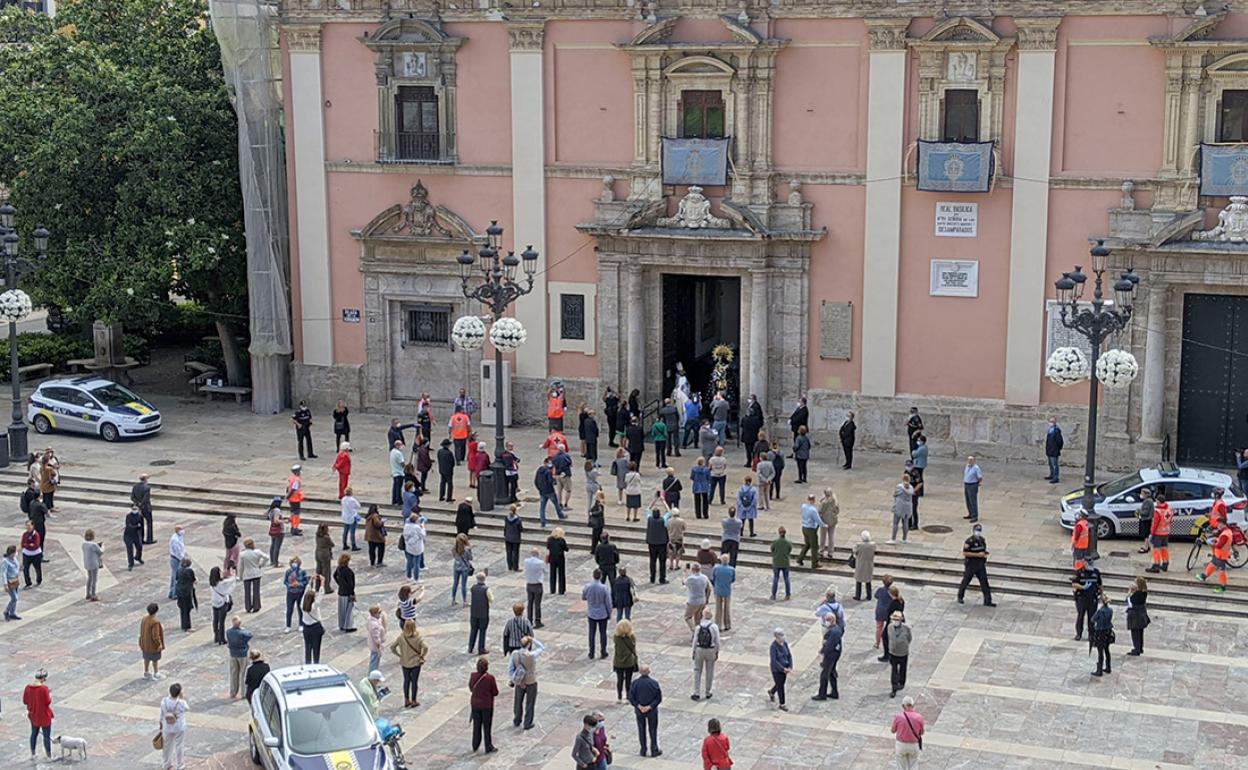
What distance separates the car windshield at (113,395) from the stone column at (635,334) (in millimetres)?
11249

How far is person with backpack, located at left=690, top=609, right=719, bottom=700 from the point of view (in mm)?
23953

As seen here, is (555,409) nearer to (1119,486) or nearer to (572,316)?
(572,316)

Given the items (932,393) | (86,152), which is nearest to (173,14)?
(86,152)

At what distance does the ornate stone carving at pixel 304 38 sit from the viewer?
4031 cm

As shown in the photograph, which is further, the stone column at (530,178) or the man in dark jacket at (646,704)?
the stone column at (530,178)

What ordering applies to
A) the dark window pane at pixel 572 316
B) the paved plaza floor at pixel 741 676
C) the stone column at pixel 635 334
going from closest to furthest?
1. the paved plaza floor at pixel 741 676
2. the stone column at pixel 635 334
3. the dark window pane at pixel 572 316

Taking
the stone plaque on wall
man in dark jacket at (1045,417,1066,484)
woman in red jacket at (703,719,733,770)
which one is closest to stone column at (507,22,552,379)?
the stone plaque on wall

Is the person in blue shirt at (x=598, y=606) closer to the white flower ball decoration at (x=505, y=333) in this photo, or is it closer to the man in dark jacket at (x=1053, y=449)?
the white flower ball decoration at (x=505, y=333)

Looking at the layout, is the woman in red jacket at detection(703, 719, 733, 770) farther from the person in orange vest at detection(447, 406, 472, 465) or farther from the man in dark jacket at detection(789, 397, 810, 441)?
the person in orange vest at detection(447, 406, 472, 465)

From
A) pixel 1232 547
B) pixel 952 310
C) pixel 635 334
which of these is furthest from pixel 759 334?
pixel 1232 547

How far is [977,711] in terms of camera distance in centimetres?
2406

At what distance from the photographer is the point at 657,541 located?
95.5ft

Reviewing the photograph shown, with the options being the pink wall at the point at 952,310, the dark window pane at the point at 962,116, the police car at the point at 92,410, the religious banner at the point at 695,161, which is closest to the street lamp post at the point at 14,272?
the police car at the point at 92,410

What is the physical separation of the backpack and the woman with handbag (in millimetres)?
3374
